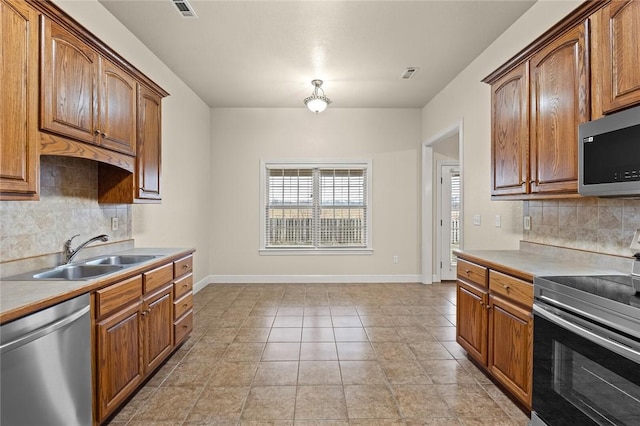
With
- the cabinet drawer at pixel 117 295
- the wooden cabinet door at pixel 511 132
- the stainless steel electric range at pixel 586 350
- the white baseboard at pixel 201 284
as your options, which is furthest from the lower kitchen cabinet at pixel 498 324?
the white baseboard at pixel 201 284

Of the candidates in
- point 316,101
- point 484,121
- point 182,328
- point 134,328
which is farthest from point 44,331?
point 484,121

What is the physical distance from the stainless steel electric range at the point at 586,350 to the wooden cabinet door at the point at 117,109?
295 centimetres

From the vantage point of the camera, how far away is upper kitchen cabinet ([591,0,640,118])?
159 centimetres

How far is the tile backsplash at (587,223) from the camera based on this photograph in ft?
6.53

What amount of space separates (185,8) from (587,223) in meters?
3.55

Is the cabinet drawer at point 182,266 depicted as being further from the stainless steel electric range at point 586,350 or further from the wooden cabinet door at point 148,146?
the stainless steel electric range at point 586,350

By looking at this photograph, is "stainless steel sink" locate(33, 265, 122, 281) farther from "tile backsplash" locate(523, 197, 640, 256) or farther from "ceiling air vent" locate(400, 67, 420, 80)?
"ceiling air vent" locate(400, 67, 420, 80)

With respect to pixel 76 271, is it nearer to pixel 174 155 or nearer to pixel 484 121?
pixel 174 155

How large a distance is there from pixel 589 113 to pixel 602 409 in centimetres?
152

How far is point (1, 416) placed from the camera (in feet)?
4.09

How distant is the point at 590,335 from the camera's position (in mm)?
1465

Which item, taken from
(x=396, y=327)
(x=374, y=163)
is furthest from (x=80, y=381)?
(x=374, y=163)

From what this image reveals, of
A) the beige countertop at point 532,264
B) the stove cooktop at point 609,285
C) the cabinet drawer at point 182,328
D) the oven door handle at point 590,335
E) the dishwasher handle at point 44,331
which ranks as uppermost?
the beige countertop at point 532,264

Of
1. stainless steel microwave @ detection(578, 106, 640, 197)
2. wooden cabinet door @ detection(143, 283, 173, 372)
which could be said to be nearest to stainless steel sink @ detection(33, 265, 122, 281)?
wooden cabinet door @ detection(143, 283, 173, 372)
